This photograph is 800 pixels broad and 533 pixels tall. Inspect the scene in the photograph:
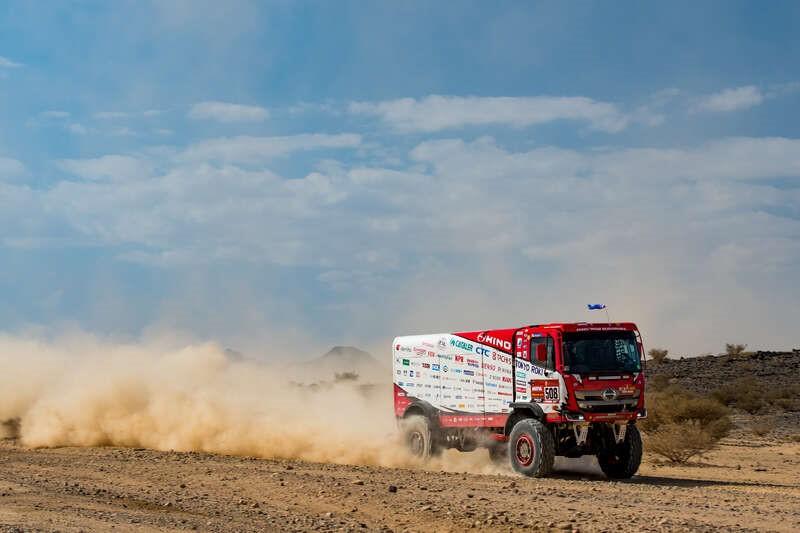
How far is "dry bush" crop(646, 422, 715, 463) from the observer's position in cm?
2391

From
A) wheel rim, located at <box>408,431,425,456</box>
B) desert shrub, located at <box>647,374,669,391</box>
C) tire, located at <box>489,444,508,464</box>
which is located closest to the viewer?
tire, located at <box>489,444,508,464</box>

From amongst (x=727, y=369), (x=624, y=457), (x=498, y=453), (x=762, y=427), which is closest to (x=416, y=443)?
(x=498, y=453)

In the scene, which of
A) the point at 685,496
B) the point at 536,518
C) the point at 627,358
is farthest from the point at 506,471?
the point at 536,518

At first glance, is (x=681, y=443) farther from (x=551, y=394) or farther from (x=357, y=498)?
(x=357, y=498)

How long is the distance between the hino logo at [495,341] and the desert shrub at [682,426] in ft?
20.7

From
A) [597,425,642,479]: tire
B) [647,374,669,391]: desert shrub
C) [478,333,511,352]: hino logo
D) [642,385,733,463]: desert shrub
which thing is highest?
[647,374,669,391]: desert shrub

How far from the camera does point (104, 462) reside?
70.4 feet

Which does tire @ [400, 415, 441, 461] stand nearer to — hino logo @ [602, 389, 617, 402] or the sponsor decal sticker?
the sponsor decal sticker

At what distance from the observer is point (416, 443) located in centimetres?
2344

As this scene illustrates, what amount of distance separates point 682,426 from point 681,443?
1.07 m

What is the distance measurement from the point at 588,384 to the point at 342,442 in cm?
753

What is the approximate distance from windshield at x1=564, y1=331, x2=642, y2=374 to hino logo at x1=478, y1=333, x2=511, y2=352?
1.63 meters

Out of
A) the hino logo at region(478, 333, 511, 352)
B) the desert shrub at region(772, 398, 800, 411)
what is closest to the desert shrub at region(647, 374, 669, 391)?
the desert shrub at region(772, 398, 800, 411)

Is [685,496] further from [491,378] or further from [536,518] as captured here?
[491,378]
